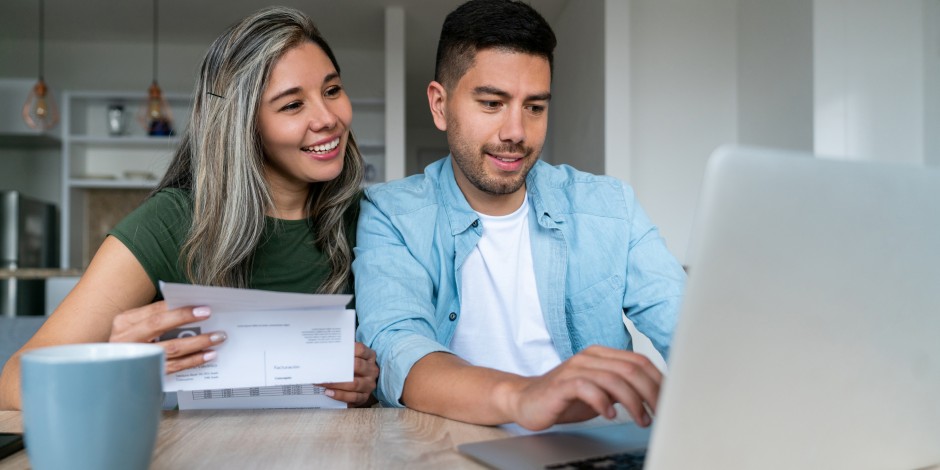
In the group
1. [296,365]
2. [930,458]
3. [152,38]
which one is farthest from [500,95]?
[152,38]

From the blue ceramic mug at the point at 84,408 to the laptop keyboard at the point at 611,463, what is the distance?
333 millimetres

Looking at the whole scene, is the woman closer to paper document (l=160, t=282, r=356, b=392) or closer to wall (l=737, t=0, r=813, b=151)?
paper document (l=160, t=282, r=356, b=392)

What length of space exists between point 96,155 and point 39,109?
1.68 m

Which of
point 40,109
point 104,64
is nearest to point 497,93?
point 40,109

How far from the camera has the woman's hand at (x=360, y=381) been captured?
3.59 ft

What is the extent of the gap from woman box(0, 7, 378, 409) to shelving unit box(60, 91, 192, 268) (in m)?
4.44

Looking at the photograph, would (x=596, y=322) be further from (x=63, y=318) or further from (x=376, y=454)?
(x=63, y=318)

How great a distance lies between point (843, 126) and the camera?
11.1ft

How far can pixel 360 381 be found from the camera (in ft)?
3.65

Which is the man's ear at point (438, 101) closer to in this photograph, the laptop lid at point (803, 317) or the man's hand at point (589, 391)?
the man's hand at point (589, 391)

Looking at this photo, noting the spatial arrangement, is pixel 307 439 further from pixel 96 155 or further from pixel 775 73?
pixel 96 155

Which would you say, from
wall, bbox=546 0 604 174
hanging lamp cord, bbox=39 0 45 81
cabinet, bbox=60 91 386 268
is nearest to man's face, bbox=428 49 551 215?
wall, bbox=546 0 604 174

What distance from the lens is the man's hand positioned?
0.69 metres

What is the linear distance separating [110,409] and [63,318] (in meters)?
0.75
